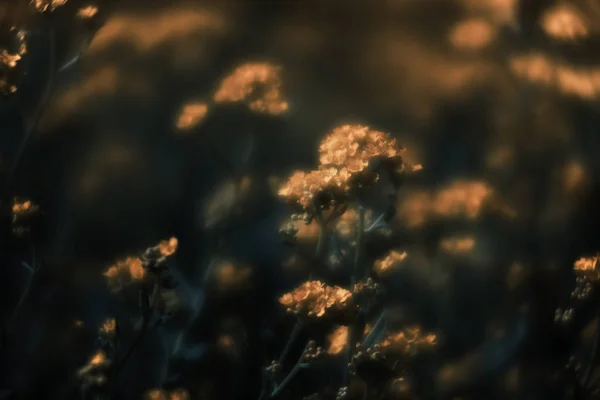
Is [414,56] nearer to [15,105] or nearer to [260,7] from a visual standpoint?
[260,7]

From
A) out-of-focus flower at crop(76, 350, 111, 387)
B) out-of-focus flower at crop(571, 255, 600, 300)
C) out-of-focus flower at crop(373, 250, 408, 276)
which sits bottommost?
out-of-focus flower at crop(571, 255, 600, 300)

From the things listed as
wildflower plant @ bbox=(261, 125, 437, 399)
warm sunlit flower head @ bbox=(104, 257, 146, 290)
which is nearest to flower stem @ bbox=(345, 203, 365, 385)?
→ wildflower plant @ bbox=(261, 125, 437, 399)

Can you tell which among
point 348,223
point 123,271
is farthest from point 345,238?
point 123,271

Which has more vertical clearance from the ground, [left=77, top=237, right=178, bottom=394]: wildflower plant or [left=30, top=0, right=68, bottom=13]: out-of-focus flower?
[left=30, top=0, right=68, bottom=13]: out-of-focus flower

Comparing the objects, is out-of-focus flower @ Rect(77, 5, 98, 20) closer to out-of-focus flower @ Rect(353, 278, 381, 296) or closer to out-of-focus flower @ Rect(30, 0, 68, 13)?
out-of-focus flower @ Rect(30, 0, 68, 13)

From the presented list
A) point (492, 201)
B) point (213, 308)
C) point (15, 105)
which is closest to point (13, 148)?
point (15, 105)

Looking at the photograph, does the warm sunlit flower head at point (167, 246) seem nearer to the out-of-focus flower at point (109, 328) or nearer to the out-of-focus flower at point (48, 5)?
the out-of-focus flower at point (109, 328)
